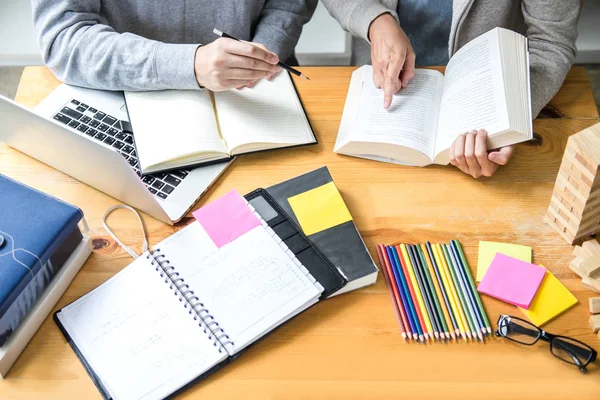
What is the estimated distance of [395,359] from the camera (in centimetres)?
87

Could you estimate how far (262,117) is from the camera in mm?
1117

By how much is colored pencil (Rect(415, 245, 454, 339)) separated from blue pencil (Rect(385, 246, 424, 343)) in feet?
0.12

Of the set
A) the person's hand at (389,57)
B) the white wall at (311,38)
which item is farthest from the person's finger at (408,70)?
the white wall at (311,38)

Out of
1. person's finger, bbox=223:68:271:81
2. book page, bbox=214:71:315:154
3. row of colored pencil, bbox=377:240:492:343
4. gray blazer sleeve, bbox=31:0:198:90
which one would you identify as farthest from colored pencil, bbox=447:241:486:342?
gray blazer sleeve, bbox=31:0:198:90

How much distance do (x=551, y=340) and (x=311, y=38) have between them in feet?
4.73

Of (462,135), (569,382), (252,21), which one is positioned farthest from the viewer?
(252,21)

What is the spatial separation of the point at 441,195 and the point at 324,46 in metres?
1.12

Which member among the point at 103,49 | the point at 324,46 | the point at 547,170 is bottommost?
the point at 324,46

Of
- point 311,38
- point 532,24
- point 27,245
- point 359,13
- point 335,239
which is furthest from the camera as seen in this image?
point 311,38

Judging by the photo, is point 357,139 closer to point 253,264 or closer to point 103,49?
point 253,264

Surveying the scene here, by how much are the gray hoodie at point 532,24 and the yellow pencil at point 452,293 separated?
36 cm

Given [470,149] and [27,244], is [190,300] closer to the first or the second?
[27,244]

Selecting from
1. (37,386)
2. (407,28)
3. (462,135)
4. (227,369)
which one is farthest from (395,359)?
(407,28)

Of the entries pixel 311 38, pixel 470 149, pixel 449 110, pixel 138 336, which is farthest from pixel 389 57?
pixel 311 38
